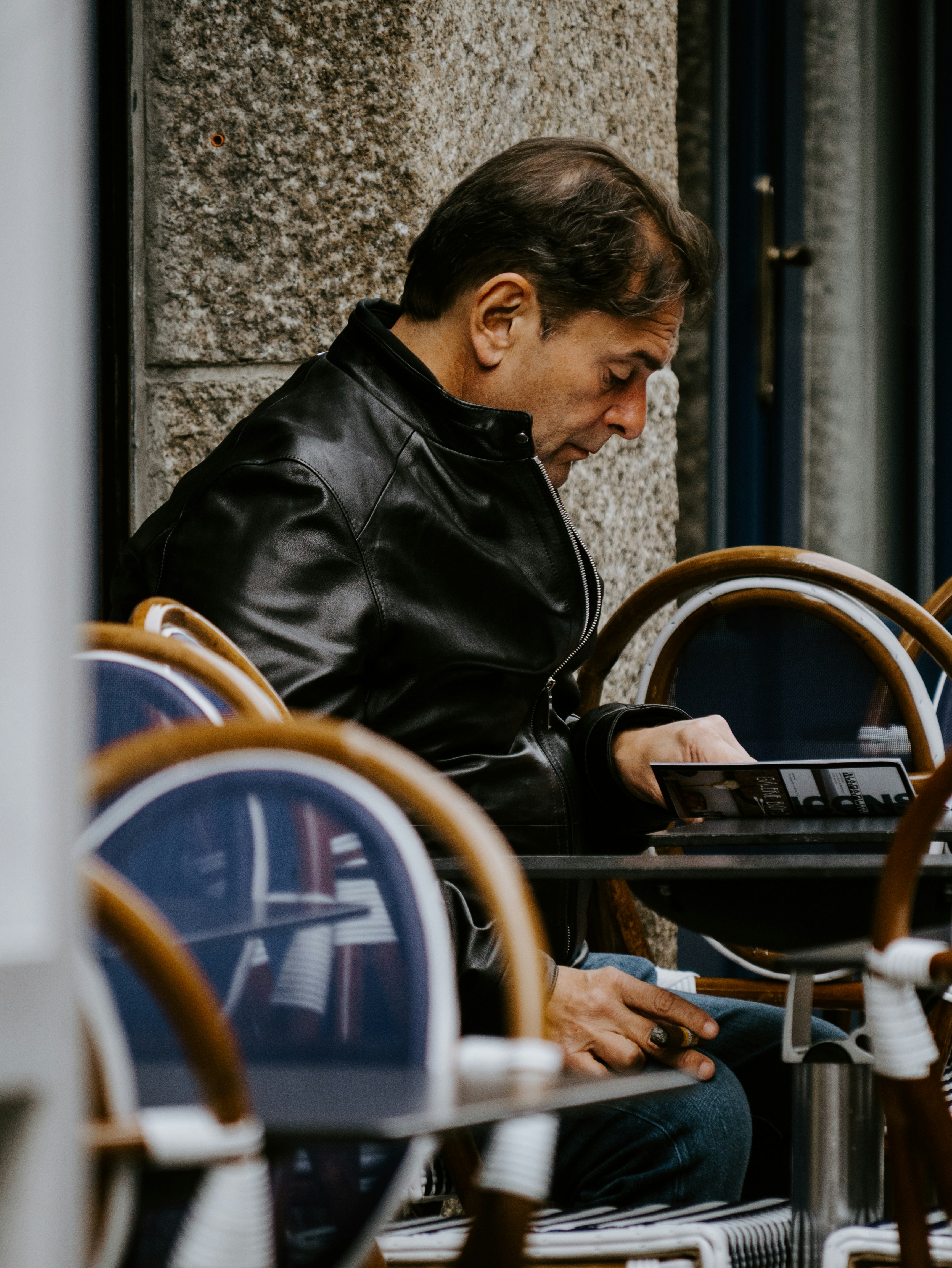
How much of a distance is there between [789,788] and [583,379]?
69 cm

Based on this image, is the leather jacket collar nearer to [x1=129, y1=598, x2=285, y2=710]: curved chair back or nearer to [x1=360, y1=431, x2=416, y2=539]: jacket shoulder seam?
[x1=360, y1=431, x2=416, y2=539]: jacket shoulder seam

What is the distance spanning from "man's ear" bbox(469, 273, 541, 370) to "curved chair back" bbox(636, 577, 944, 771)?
503 millimetres

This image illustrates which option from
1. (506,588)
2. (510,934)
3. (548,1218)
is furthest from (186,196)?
(510,934)

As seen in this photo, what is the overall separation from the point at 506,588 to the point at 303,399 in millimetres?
344

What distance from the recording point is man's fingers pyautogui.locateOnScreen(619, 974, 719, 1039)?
5.08 feet

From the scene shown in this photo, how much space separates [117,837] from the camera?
1.04 meters

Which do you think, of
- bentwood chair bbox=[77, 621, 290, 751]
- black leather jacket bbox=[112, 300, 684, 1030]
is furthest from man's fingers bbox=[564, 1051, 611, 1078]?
bentwood chair bbox=[77, 621, 290, 751]

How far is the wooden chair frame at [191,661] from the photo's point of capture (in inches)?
51.0

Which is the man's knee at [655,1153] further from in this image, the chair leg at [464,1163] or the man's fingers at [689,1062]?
the chair leg at [464,1163]

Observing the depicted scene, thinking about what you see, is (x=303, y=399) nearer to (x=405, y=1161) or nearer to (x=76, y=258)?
(x=405, y=1161)

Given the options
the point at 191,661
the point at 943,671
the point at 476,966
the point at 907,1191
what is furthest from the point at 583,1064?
the point at 943,671

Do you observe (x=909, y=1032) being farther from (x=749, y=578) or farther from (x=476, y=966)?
(x=749, y=578)

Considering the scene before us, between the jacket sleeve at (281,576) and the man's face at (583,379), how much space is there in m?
0.39

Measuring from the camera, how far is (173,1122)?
2.55ft
